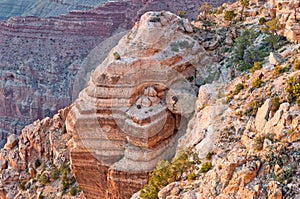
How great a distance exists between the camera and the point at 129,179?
1037 inches

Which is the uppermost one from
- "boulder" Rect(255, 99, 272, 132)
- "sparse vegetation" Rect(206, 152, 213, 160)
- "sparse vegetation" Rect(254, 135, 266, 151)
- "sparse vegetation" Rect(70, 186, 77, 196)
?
"boulder" Rect(255, 99, 272, 132)

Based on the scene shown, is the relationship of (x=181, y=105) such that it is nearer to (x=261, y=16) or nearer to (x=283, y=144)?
(x=261, y=16)

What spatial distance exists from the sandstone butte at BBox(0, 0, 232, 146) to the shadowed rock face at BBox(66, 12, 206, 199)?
43049 millimetres

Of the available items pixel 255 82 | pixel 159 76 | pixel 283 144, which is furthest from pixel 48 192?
pixel 283 144

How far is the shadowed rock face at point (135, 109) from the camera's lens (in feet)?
86.5

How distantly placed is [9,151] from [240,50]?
21.9 meters

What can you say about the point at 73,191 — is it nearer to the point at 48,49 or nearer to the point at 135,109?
the point at 135,109

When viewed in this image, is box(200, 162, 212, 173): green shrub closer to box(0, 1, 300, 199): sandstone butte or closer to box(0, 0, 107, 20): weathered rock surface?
box(0, 1, 300, 199): sandstone butte

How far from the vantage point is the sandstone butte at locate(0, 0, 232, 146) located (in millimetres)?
70875

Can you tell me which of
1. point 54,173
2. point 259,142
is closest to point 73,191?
point 54,173

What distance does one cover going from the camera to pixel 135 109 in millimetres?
26484

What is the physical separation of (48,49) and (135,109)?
54.8 m

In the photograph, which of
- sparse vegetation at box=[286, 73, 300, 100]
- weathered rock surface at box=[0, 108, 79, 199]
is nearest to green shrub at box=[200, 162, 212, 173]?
sparse vegetation at box=[286, 73, 300, 100]

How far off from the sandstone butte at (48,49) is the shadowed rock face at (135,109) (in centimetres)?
4305
